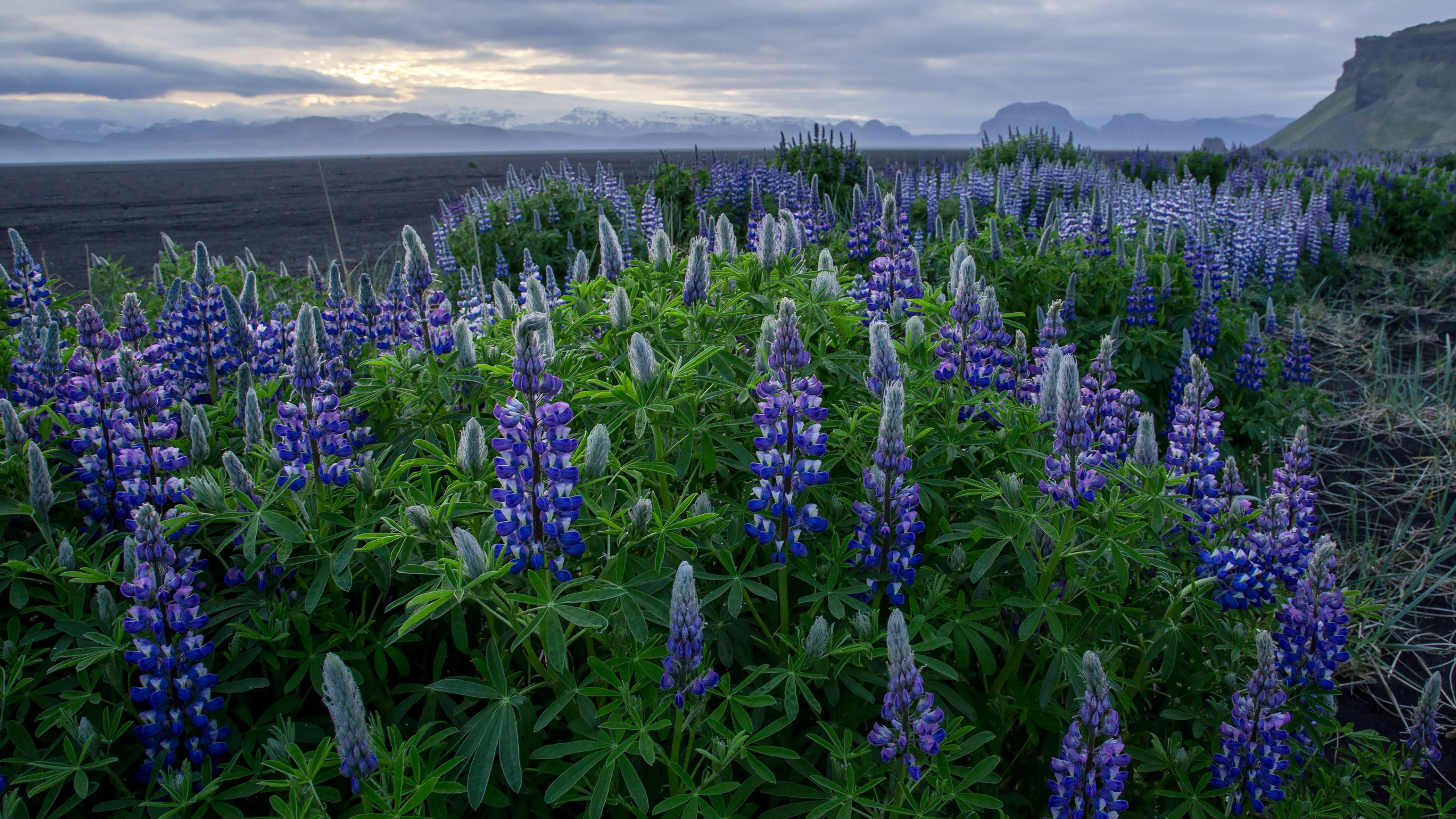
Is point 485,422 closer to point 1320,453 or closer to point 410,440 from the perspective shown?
point 410,440

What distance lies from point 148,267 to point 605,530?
18947mm

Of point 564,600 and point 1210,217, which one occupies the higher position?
point 1210,217

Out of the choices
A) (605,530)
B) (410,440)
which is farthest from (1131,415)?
(410,440)

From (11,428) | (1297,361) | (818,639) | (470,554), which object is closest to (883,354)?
(818,639)

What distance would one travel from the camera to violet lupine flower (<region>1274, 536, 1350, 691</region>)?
7.50 ft

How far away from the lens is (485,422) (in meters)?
2.59

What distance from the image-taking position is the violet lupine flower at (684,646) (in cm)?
160

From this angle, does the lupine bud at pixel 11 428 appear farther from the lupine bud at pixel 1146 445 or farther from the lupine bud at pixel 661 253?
the lupine bud at pixel 1146 445

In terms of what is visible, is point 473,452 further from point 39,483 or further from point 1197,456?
point 1197,456

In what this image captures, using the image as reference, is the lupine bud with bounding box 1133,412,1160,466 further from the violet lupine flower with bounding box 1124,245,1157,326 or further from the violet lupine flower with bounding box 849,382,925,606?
the violet lupine flower with bounding box 1124,245,1157,326

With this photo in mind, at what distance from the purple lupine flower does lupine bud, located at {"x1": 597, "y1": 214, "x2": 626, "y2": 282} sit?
7.87 ft

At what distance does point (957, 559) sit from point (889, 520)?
288 mm

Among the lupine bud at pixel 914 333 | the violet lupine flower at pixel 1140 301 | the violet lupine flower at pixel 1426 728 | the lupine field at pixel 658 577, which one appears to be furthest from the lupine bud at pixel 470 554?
the violet lupine flower at pixel 1140 301

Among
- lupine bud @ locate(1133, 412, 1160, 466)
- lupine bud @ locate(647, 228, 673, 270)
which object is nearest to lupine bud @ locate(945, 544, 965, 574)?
lupine bud @ locate(1133, 412, 1160, 466)
